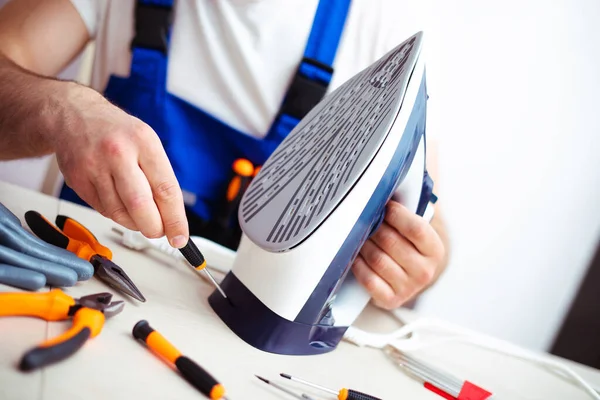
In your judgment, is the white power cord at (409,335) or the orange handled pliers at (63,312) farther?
the white power cord at (409,335)

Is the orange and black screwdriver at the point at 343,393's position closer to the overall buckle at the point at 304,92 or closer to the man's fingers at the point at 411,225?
the man's fingers at the point at 411,225

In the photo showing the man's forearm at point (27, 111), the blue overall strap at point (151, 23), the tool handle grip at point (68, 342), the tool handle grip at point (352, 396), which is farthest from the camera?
the blue overall strap at point (151, 23)

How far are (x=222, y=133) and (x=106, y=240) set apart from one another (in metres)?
0.34

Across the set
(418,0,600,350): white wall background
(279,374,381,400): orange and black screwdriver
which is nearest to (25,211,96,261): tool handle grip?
(279,374,381,400): orange and black screwdriver

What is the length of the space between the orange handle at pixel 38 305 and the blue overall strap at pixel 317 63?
53 cm

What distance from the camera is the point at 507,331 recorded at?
1.38m

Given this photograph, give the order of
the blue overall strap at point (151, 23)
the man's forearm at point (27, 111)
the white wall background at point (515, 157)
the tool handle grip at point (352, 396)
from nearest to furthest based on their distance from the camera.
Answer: the tool handle grip at point (352, 396) → the man's forearm at point (27, 111) → the blue overall strap at point (151, 23) → the white wall background at point (515, 157)

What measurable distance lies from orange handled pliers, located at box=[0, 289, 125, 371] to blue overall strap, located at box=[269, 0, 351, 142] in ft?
1.68

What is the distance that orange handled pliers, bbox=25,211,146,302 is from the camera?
0.43m

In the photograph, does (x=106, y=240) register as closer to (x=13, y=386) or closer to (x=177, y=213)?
(x=177, y=213)

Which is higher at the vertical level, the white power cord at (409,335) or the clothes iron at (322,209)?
the clothes iron at (322,209)

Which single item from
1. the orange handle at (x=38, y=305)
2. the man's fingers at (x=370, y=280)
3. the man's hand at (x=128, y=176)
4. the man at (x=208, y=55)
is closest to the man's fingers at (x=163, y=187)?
the man's hand at (x=128, y=176)

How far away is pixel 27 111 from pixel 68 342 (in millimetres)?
325

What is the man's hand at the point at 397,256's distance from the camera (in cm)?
54
